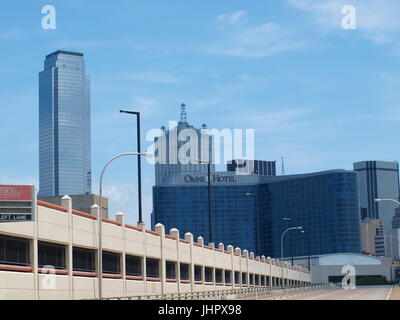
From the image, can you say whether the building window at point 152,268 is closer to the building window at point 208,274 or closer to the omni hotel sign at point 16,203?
the building window at point 208,274

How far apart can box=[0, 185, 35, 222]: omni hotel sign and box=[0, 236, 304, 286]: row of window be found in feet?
5.20

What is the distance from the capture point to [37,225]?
49.1m

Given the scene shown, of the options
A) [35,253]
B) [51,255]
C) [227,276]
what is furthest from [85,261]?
[227,276]

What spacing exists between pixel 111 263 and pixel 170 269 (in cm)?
1665

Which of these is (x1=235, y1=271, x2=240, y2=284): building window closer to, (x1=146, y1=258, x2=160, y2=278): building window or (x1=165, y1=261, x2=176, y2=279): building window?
(x1=165, y1=261, x2=176, y2=279): building window

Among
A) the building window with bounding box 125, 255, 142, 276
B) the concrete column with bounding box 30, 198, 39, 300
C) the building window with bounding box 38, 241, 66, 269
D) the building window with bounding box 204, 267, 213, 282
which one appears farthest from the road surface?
the concrete column with bounding box 30, 198, 39, 300

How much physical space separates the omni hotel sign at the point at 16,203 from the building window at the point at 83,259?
948 cm

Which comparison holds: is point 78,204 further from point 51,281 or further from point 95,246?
point 51,281

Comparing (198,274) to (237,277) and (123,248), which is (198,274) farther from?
(123,248)

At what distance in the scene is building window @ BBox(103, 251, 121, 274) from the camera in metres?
62.0

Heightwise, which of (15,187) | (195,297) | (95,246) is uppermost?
(15,187)

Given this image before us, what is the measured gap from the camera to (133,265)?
2709 inches
